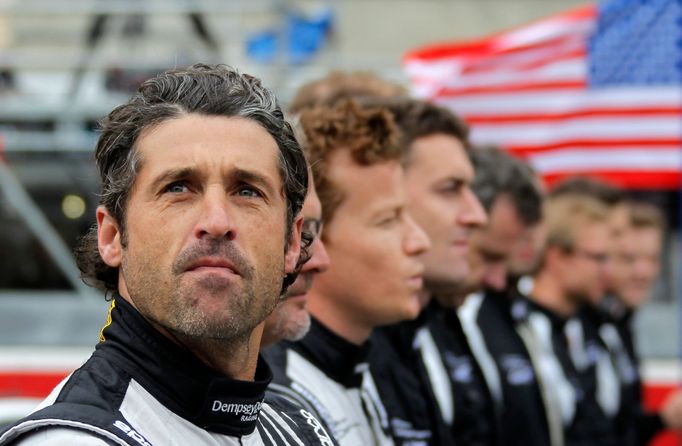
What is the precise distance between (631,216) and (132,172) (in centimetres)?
618

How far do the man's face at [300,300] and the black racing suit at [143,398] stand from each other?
29.5 inches

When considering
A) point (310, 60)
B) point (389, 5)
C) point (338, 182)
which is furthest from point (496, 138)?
point (389, 5)

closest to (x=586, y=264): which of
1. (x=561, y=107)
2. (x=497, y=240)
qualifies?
(x=497, y=240)

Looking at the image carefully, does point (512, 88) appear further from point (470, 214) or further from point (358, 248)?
point (358, 248)

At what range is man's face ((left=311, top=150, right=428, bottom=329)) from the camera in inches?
135

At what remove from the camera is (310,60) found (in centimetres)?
1030

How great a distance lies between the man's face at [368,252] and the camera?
3418 millimetres

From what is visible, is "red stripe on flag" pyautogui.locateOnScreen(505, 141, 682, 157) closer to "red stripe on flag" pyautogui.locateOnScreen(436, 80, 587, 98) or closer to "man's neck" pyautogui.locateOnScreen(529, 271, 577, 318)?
"red stripe on flag" pyautogui.locateOnScreen(436, 80, 587, 98)

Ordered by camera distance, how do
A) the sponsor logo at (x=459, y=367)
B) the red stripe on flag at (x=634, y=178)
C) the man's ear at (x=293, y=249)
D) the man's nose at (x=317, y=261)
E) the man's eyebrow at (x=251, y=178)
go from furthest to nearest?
1. the red stripe on flag at (x=634, y=178)
2. the sponsor logo at (x=459, y=367)
3. the man's nose at (x=317, y=261)
4. the man's ear at (x=293, y=249)
5. the man's eyebrow at (x=251, y=178)

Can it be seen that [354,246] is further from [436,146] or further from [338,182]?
[436,146]

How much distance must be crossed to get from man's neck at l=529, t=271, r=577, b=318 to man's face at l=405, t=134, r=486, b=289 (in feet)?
8.18

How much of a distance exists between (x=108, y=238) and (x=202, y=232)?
23 cm

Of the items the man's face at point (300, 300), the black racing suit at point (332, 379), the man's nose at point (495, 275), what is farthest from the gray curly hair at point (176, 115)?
the man's nose at point (495, 275)

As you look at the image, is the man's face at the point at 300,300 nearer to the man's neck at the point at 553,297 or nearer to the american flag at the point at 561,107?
the man's neck at the point at 553,297
